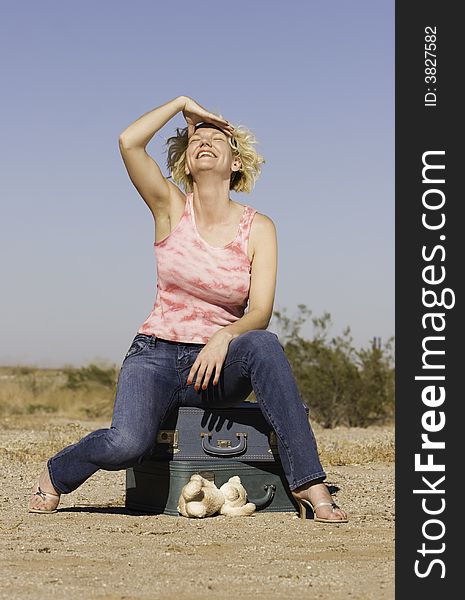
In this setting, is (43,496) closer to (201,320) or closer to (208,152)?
(201,320)

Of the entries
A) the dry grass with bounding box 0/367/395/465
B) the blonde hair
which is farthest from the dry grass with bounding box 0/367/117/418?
the blonde hair

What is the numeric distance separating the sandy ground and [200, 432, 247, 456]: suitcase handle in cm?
30

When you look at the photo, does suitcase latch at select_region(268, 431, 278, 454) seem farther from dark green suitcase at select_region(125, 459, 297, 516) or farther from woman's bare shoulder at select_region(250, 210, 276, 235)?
woman's bare shoulder at select_region(250, 210, 276, 235)

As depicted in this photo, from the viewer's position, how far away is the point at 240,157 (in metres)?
5.54

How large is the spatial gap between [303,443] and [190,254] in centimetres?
108

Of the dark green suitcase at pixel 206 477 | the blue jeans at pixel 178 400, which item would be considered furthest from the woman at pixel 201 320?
the dark green suitcase at pixel 206 477

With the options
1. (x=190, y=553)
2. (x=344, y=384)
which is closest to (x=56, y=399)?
(x=344, y=384)

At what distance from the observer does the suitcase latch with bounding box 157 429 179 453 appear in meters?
5.14

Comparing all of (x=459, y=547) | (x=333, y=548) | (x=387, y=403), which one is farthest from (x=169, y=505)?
(x=387, y=403)

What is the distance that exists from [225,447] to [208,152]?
4.76 ft

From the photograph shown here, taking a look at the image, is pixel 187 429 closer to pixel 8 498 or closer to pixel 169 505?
pixel 169 505

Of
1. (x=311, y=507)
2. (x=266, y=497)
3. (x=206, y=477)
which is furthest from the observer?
(x=266, y=497)

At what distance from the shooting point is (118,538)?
454cm

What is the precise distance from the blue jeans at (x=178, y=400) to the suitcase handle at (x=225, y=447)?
16 centimetres
